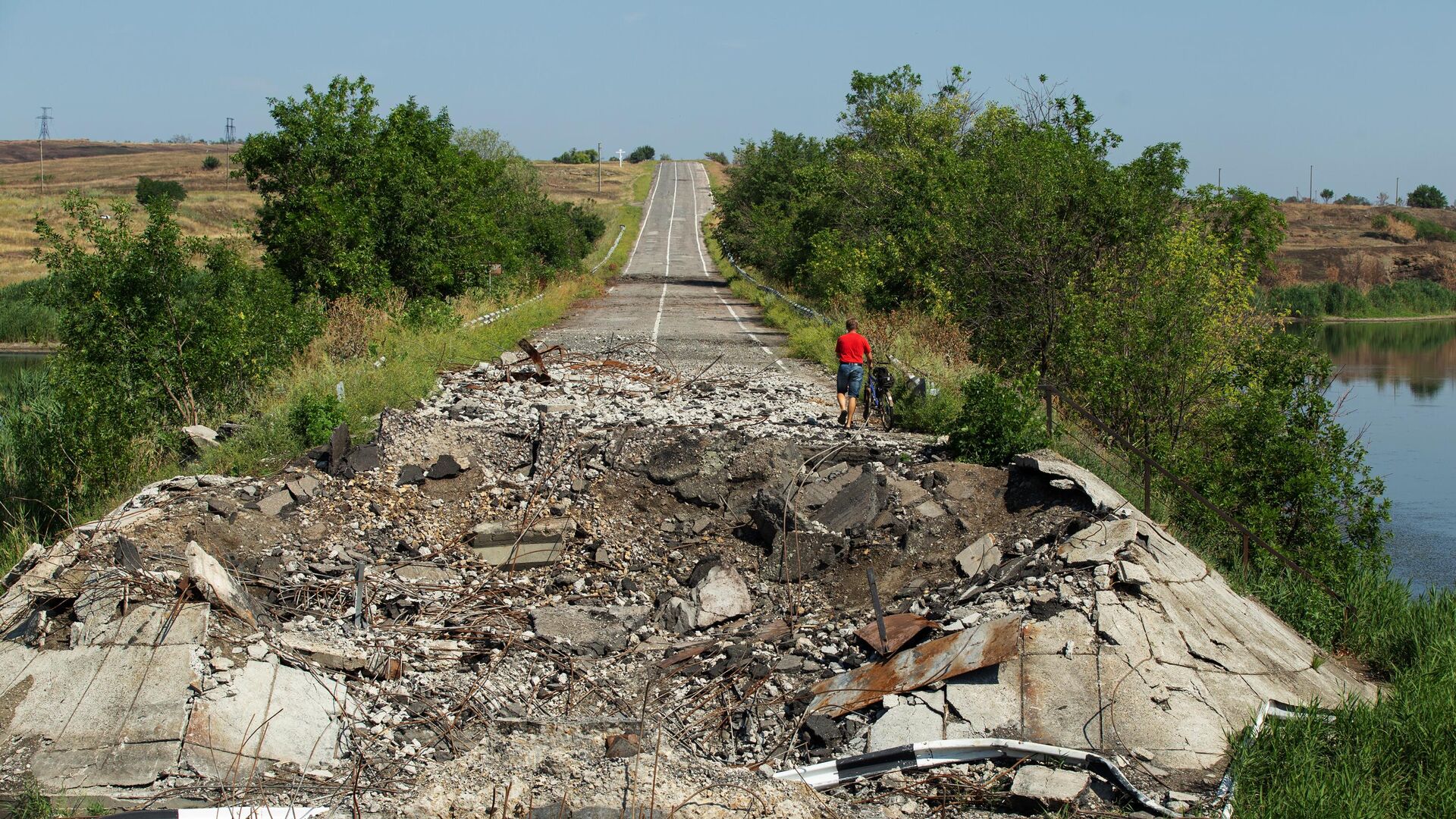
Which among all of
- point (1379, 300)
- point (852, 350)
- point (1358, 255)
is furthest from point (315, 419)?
point (1358, 255)

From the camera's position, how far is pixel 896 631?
24.7 feet

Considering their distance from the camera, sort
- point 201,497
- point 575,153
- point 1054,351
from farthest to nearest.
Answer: point 575,153, point 1054,351, point 201,497

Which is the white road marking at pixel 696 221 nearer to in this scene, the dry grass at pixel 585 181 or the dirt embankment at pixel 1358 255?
the dry grass at pixel 585 181

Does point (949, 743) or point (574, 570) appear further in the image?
point (574, 570)

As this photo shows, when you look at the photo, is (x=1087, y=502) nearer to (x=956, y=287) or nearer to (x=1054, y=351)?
(x=1054, y=351)

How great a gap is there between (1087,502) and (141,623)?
7.23 meters

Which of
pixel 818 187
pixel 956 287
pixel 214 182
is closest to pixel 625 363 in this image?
pixel 956 287

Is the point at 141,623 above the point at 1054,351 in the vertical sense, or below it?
below

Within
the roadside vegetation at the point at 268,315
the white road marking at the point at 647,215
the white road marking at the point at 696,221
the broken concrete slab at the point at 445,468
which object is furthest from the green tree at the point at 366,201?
the white road marking at the point at 647,215

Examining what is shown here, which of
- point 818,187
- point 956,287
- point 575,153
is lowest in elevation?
point 956,287

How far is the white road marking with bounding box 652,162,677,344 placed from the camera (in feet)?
88.8

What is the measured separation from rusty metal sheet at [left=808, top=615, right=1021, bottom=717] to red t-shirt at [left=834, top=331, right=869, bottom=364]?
660 centimetres

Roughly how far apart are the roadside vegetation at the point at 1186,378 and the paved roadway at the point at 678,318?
5.67 ft

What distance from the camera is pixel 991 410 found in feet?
35.4
